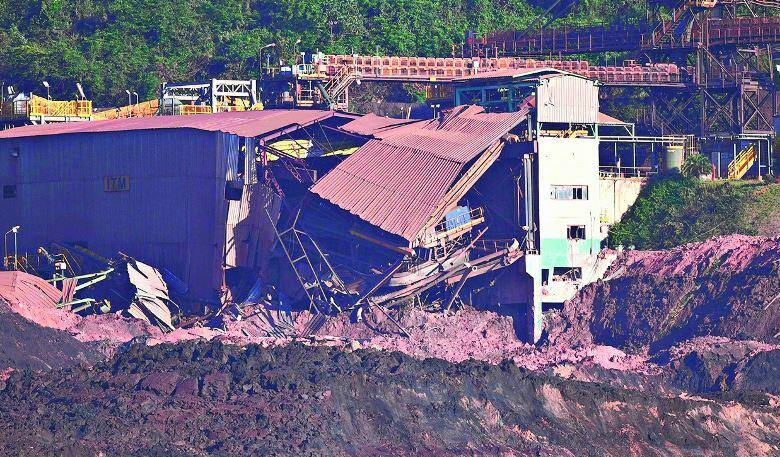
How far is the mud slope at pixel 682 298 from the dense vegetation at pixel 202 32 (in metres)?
29.1

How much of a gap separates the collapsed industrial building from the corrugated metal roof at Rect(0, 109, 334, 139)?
0.52 ft

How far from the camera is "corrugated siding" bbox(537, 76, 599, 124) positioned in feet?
281

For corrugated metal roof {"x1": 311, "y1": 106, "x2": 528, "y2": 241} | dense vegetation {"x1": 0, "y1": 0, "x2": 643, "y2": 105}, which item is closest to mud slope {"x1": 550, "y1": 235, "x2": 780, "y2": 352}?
corrugated metal roof {"x1": 311, "y1": 106, "x2": 528, "y2": 241}

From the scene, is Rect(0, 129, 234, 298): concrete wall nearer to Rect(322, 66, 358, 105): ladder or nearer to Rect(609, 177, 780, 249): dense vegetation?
Rect(322, 66, 358, 105): ladder

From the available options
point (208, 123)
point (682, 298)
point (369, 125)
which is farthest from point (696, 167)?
point (208, 123)

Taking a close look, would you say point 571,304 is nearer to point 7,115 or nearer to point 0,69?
point 7,115

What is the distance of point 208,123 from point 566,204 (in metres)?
15.5

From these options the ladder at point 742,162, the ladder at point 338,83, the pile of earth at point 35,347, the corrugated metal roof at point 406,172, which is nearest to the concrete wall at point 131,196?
the corrugated metal roof at point 406,172

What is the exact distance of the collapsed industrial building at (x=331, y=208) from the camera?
3236 inches

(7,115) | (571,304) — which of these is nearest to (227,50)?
(7,115)

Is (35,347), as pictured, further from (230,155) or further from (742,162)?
(742,162)

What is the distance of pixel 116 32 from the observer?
374 feet

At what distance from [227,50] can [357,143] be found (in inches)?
1060

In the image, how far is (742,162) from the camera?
92.4m
